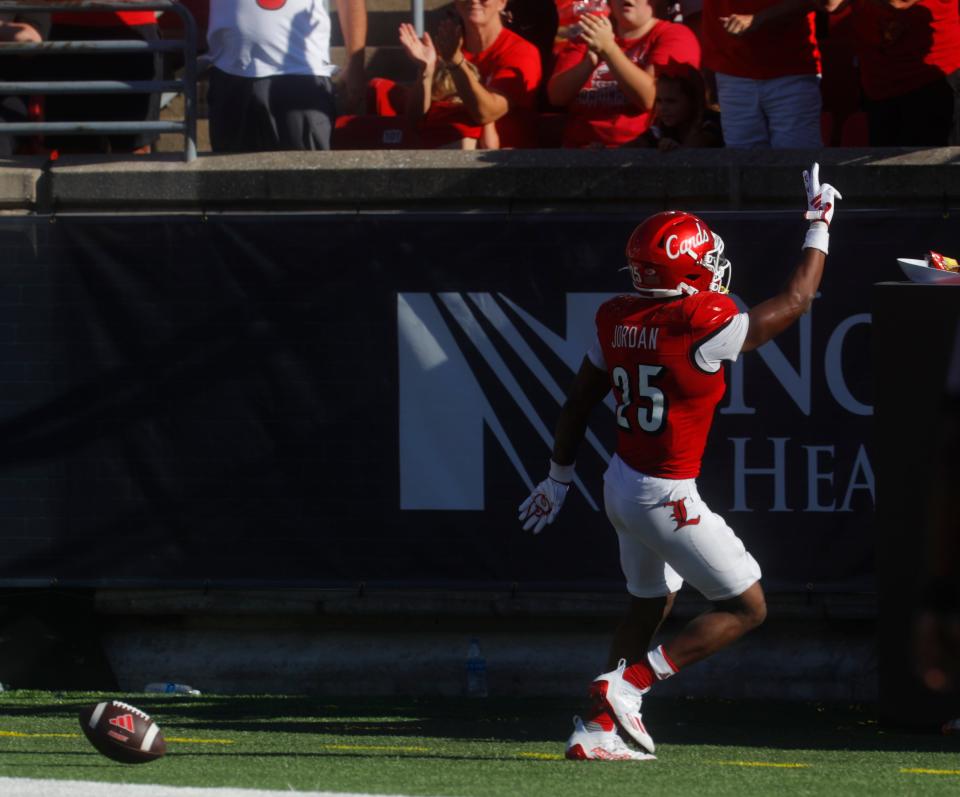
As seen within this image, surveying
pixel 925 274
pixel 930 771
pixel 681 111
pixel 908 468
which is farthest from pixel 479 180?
pixel 930 771

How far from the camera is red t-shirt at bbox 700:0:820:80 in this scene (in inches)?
312

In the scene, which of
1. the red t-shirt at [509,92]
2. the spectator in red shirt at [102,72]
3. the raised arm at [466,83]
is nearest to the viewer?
the raised arm at [466,83]

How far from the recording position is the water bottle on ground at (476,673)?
7.67 meters

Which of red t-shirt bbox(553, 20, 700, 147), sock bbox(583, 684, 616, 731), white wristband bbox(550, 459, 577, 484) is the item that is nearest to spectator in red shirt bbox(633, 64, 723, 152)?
red t-shirt bbox(553, 20, 700, 147)

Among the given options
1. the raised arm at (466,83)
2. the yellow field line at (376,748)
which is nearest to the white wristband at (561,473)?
the yellow field line at (376,748)

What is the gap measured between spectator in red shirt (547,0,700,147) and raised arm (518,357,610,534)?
269 cm

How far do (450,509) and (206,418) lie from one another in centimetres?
124

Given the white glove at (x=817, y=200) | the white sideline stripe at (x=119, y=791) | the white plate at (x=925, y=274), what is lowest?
the white sideline stripe at (x=119, y=791)

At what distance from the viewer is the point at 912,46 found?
7.84 metres

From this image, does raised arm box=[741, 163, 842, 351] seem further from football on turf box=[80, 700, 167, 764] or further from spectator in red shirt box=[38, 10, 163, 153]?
spectator in red shirt box=[38, 10, 163, 153]

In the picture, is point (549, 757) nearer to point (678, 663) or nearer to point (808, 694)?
point (678, 663)

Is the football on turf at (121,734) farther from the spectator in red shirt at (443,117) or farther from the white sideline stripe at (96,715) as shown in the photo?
the spectator in red shirt at (443,117)

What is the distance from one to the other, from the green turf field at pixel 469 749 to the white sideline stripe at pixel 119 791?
0.56 ft

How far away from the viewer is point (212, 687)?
7840 mm
